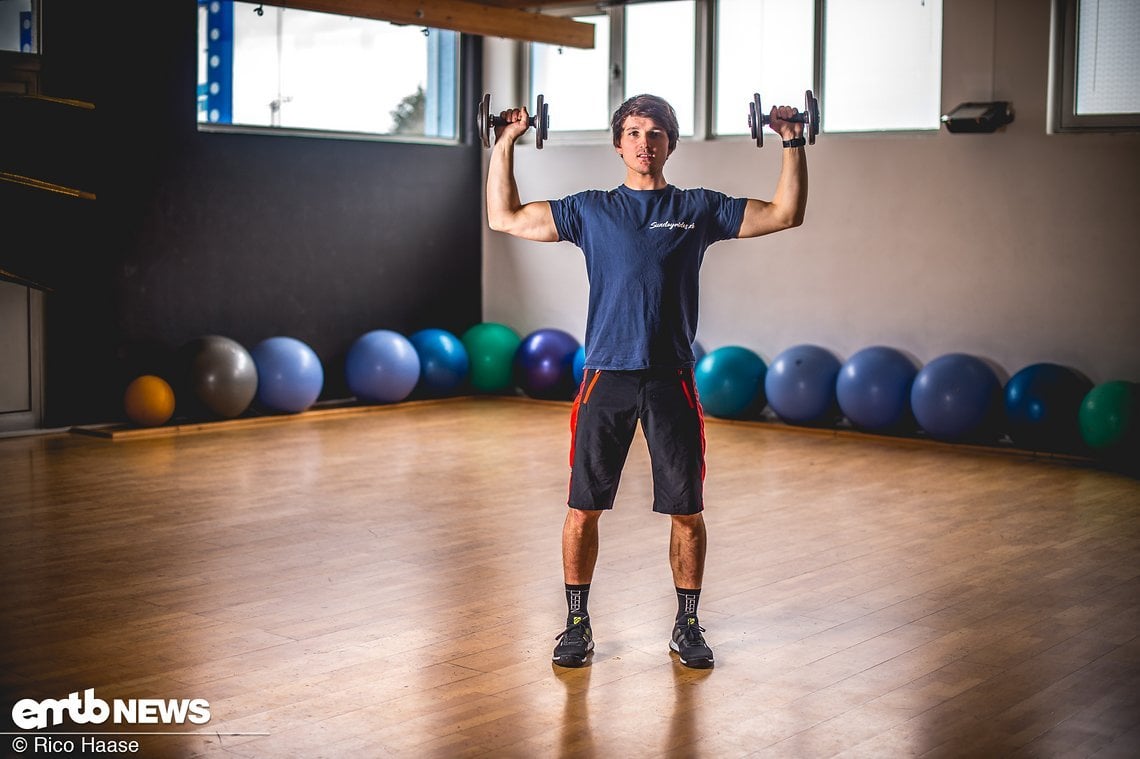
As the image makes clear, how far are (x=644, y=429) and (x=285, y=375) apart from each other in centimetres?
479

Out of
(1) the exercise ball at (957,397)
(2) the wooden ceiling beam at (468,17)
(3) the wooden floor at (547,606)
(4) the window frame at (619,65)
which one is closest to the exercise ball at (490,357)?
(4) the window frame at (619,65)

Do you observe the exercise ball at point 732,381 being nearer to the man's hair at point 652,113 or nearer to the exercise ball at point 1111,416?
the exercise ball at point 1111,416

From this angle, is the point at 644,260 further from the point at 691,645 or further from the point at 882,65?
the point at 882,65

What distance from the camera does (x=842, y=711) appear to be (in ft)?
9.86

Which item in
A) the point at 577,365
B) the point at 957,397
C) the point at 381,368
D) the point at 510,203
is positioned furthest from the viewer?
the point at 577,365

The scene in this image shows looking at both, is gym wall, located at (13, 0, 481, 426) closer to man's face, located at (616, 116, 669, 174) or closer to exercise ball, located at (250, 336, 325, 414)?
exercise ball, located at (250, 336, 325, 414)

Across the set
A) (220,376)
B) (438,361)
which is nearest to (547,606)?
(220,376)

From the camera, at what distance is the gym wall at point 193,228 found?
23.5 feet

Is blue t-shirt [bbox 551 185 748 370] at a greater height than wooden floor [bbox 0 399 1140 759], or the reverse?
blue t-shirt [bbox 551 185 748 370]

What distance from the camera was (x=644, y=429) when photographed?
323 centimetres

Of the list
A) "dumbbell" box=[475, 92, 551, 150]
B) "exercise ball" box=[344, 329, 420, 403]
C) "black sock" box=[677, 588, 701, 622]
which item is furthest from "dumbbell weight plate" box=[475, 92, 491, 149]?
"exercise ball" box=[344, 329, 420, 403]

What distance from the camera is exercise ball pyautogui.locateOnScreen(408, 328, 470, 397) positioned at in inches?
337

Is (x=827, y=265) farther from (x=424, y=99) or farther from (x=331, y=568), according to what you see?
(x=331, y=568)

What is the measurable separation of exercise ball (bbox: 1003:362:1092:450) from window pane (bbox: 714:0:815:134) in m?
2.28
